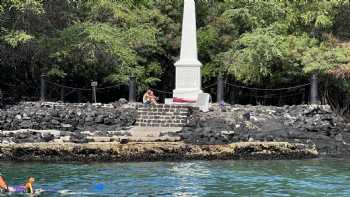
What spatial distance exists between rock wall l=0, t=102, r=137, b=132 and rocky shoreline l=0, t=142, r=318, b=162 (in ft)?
11.8

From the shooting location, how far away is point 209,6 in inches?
1537

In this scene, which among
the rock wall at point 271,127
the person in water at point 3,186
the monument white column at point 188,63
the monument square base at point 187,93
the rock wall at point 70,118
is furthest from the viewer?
the monument square base at point 187,93

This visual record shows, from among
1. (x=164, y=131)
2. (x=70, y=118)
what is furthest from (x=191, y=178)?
(x=70, y=118)

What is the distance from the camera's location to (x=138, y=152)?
958 inches

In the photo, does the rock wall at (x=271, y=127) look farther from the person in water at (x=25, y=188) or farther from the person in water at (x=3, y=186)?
Answer: the person in water at (x=3, y=186)

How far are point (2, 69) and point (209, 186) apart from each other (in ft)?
70.8

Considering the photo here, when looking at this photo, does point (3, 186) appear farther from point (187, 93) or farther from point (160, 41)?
point (160, 41)

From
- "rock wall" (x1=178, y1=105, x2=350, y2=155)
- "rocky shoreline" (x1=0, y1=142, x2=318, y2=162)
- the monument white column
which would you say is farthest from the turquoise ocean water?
the monument white column

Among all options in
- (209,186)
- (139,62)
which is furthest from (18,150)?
(139,62)

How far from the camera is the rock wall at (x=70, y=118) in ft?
93.8

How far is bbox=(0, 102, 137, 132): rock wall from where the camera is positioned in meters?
28.6

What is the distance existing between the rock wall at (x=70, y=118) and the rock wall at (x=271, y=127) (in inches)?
122

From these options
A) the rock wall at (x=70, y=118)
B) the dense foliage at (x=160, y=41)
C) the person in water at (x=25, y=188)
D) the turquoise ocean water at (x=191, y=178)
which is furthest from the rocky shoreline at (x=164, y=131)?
the person in water at (x=25, y=188)

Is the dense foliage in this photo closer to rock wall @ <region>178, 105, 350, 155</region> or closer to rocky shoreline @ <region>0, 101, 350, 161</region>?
rocky shoreline @ <region>0, 101, 350, 161</region>
